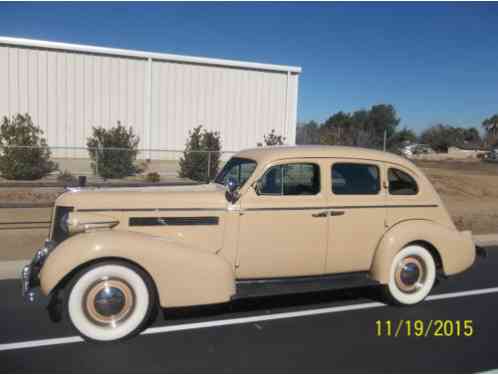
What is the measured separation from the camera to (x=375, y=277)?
5.20 metres

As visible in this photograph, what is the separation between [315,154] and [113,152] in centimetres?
1192

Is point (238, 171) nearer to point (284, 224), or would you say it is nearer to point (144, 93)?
point (284, 224)

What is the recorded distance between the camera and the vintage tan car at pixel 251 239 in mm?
4211

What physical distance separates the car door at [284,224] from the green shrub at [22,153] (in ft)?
39.5

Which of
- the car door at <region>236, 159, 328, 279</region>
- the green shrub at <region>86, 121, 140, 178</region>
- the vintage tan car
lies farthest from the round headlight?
the green shrub at <region>86, 121, 140, 178</region>

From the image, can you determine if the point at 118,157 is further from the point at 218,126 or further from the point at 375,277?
the point at 375,277

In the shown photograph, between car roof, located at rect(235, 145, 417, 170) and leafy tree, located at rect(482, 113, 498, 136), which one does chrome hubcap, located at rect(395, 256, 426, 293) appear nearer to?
car roof, located at rect(235, 145, 417, 170)

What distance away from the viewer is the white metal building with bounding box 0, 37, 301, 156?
17578mm

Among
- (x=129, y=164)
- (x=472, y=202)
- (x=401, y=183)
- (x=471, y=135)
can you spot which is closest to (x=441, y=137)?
(x=471, y=135)

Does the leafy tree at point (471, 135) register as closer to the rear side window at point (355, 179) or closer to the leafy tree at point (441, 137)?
the leafy tree at point (441, 137)

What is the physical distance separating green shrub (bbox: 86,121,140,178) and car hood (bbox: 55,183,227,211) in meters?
9.42

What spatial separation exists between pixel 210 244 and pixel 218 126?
17.1 meters

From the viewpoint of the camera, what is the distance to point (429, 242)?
5.38 meters

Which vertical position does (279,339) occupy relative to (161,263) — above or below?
below
